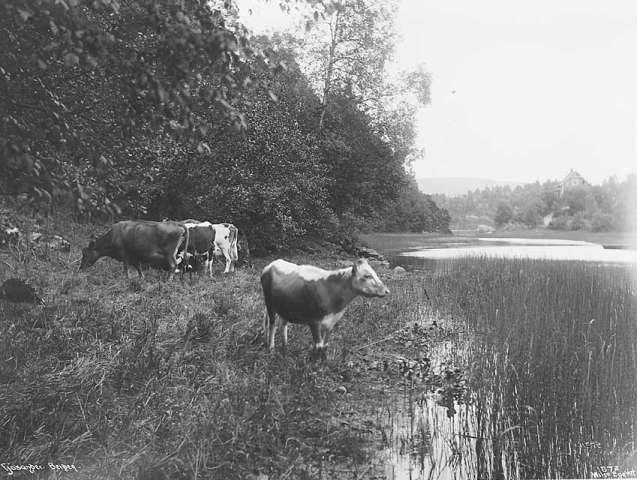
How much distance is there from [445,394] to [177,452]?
3.59 meters

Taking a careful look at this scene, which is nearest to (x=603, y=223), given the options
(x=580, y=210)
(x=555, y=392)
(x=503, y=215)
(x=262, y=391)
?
(x=580, y=210)

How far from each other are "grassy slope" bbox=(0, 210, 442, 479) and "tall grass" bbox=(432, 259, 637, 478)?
1387mm

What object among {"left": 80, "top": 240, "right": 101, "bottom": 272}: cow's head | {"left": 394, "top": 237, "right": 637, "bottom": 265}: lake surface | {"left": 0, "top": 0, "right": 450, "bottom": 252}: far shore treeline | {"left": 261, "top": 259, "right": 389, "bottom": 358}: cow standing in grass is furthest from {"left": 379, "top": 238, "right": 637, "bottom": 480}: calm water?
{"left": 394, "top": 237, "right": 637, "bottom": 265}: lake surface

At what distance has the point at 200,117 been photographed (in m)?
5.03

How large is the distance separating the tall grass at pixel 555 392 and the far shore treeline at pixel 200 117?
4.01 meters

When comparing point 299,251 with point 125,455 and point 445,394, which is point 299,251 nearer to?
point 445,394

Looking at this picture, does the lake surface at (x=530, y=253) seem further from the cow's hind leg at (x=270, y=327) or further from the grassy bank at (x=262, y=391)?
the cow's hind leg at (x=270, y=327)

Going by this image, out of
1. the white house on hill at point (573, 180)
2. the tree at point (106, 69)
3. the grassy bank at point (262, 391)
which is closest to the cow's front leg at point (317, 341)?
the grassy bank at point (262, 391)

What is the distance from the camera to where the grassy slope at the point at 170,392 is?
13.4 feet

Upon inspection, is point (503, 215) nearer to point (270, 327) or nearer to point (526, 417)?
point (270, 327)

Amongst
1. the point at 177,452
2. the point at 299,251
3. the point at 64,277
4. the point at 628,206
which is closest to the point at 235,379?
the point at 177,452

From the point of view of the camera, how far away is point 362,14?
2597 cm

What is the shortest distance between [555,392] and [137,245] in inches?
375

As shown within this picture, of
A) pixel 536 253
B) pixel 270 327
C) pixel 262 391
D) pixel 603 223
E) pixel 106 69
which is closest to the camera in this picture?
pixel 106 69
